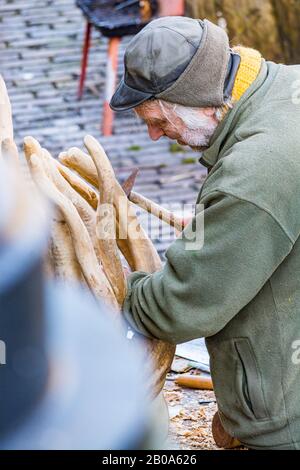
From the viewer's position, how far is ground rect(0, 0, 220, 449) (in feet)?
26.0

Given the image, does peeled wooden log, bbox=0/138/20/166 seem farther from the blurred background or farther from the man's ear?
the blurred background

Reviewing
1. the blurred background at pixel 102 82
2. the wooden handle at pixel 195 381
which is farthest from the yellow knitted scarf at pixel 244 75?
the blurred background at pixel 102 82

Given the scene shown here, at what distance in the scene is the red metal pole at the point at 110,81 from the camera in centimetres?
855

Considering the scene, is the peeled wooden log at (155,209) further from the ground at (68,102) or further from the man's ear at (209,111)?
the ground at (68,102)

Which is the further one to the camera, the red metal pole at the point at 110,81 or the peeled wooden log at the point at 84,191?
the red metal pole at the point at 110,81

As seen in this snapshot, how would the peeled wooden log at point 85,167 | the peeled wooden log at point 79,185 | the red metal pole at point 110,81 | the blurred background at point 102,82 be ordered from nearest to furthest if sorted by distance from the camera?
the peeled wooden log at point 79,185 → the peeled wooden log at point 85,167 → the blurred background at point 102,82 → the red metal pole at point 110,81

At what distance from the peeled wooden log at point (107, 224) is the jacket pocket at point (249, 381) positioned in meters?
0.44

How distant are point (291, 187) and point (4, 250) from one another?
3.84 ft

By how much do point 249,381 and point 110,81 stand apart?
574cm

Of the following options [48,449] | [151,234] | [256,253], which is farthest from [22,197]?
[151,234]

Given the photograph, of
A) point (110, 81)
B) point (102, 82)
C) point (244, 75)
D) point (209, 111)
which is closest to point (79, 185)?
point (209, 111)

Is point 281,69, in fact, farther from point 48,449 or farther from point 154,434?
point 48,449
